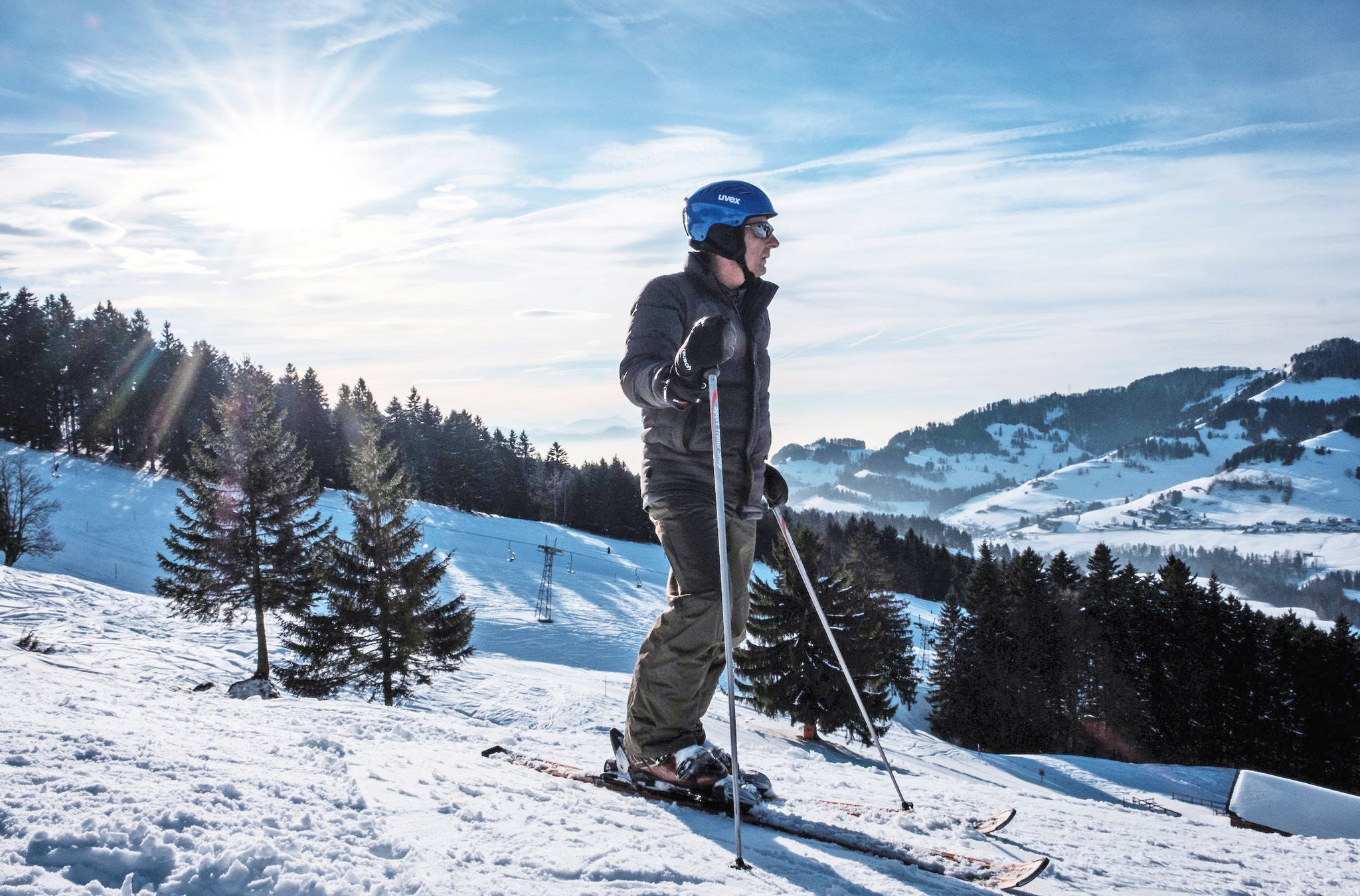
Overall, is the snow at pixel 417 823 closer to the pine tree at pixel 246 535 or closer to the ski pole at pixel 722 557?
the ski pole at pixel 722 557

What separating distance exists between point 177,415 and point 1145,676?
79.0m

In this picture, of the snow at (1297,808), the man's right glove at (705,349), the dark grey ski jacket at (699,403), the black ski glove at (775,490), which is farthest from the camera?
the snow at (1297,808)

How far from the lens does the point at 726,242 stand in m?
4.24

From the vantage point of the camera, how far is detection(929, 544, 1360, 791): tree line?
4034 cm

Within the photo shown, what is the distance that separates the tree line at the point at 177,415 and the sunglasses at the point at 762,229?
185ft

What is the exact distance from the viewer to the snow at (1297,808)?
24.5 feet

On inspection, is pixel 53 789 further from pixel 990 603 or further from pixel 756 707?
pixel 990 603

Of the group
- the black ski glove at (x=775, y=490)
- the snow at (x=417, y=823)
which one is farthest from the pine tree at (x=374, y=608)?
the black ski glove at (x=775, y=490)

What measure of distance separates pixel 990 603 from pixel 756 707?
2711 cm

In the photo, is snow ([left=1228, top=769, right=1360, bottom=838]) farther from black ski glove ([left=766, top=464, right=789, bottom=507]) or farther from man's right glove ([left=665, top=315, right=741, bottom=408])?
man's right glove ([left=665, top=315, right=741, bottom=408])

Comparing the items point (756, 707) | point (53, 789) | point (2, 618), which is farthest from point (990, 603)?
point (53, 789)

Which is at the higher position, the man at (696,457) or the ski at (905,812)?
the man at (696,457)

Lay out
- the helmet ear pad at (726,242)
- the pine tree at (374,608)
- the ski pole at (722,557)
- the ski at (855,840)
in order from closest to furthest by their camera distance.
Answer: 1. the ski at (855,840)
2. the ski pole at (722,557)
3. the helmet ear pad at (726,242)
4. the pine tree at (374,608)

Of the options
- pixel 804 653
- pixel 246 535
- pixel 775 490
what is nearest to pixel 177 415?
pixel 246 535
